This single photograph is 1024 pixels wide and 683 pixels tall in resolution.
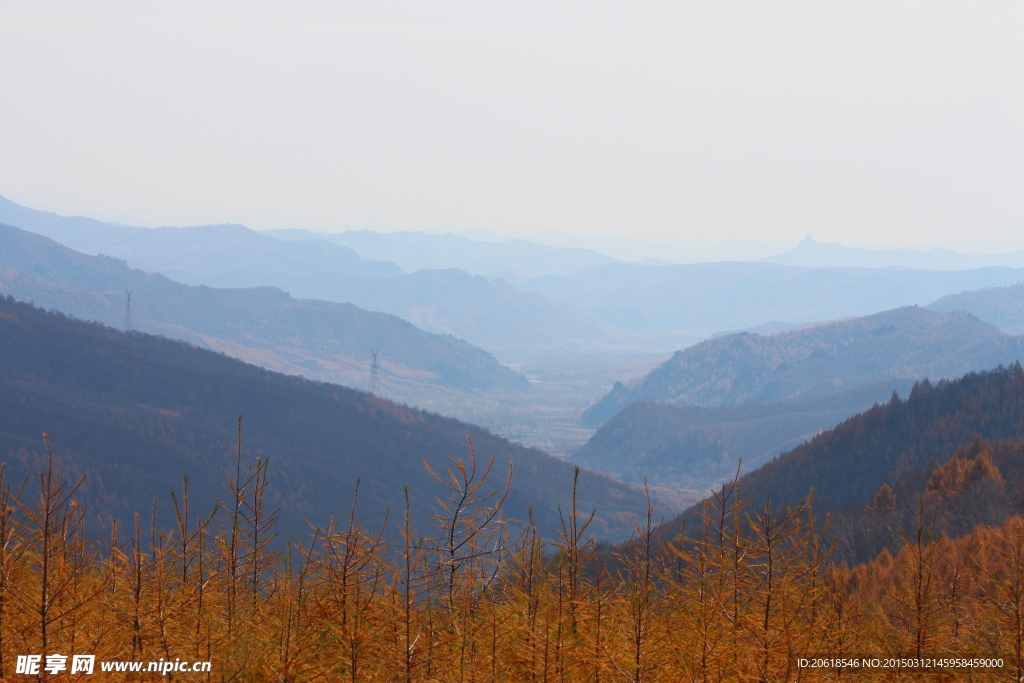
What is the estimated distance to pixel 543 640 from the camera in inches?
499

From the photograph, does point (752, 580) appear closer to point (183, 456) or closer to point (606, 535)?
point (606, 535)

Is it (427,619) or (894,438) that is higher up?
(427,619)

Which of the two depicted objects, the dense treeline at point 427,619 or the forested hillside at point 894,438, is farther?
the forested hillside at point 894,438

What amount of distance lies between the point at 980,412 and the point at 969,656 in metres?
164

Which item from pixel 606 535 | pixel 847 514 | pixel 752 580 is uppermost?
pixel 752 580

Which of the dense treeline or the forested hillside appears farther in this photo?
the forested hillside

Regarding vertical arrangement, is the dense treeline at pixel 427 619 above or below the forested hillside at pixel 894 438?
above

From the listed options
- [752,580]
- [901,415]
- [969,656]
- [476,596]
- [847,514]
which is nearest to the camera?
[969,656]

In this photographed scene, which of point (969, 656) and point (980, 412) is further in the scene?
point (980, 412)

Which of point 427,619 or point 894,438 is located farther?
point 894,438

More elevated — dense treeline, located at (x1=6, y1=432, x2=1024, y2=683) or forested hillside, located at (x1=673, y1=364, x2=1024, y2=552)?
dense treeline, located at (x1=6, y1=432, x2=1024, y2=683)

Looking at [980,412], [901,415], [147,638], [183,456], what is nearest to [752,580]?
[147,638]

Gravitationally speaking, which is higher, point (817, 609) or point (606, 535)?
point (817, 609)

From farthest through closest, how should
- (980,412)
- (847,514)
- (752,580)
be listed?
(980,412) < (847,514) < (752,580)
